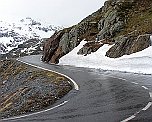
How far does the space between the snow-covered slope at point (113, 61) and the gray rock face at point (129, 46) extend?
41.2 inches

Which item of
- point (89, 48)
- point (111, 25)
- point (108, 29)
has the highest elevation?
point (111, 25)

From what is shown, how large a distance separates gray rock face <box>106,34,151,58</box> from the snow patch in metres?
1.00

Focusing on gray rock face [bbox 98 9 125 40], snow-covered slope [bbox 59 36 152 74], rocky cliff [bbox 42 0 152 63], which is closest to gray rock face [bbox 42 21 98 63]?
Answer: rocky cliff [bbox 42 0 152 63]

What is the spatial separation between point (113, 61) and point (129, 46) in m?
2.54

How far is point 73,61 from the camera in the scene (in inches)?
2025

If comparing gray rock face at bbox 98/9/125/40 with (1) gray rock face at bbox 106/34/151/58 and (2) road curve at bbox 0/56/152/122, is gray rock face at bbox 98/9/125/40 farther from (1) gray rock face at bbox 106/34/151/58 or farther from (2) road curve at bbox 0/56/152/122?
(2) road curve at bbox 0/56/152/122

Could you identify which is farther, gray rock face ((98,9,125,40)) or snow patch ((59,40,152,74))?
gray rock face ((98,9,125,40))

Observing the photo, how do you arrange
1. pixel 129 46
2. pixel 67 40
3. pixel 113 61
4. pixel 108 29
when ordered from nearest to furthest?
pixel 113 61 → pixel 129 46 → pixel 108 29 → pixel 67 40

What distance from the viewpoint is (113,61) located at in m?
37.7

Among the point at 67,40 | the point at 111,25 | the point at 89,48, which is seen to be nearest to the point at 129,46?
the point at 89,48

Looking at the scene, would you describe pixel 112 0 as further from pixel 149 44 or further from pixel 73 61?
pixel 149 44

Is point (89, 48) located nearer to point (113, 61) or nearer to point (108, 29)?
point (108, 29)

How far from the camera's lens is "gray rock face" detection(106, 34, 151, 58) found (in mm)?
36119

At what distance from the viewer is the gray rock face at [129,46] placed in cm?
3612
